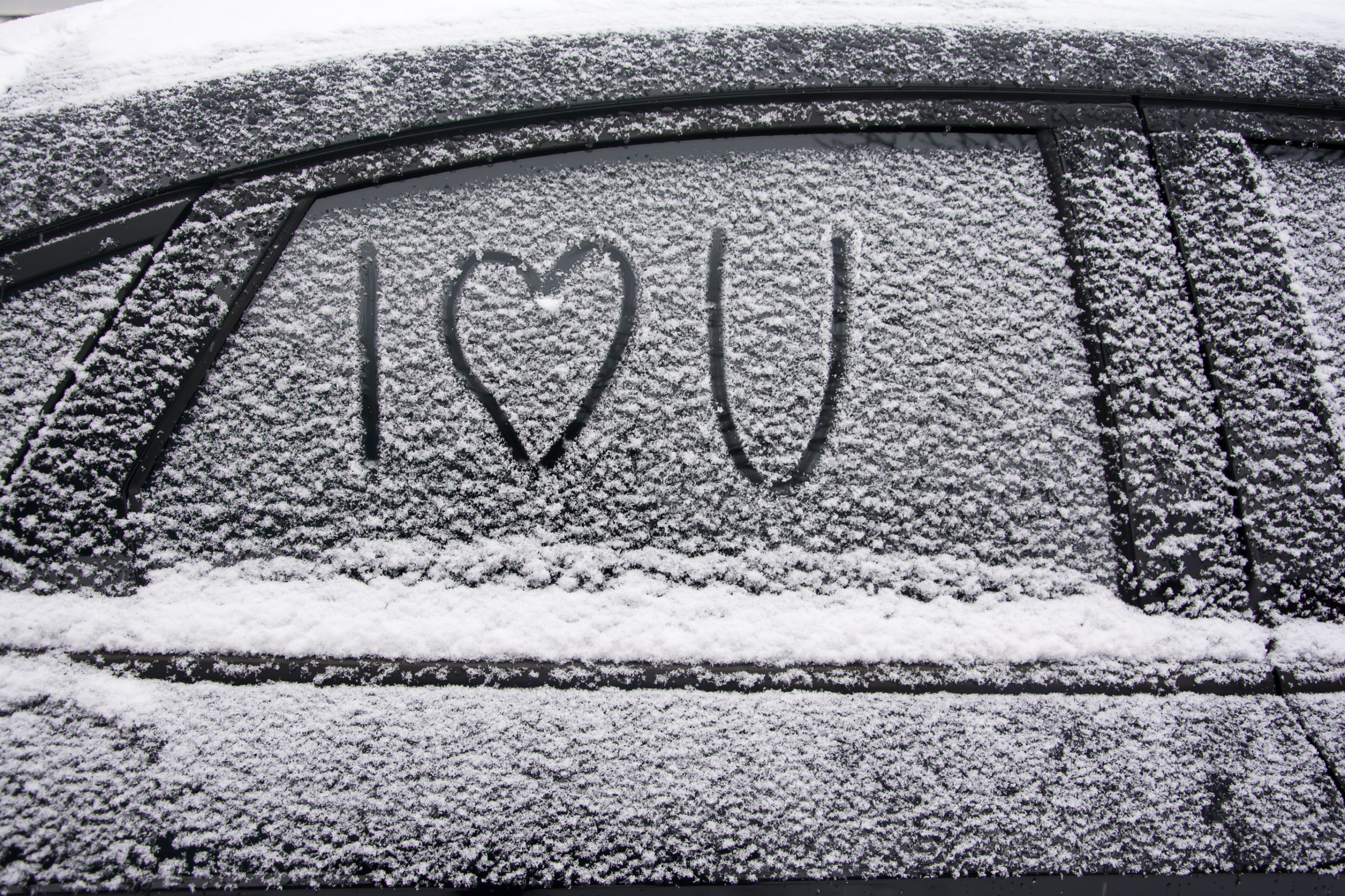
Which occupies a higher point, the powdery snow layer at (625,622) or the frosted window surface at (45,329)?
the frosted window surface at (45,329)

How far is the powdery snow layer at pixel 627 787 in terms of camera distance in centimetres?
94

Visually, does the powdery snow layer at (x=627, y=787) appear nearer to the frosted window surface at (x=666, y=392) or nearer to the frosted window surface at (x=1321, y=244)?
the frosted window surface at (x=666, y=392)

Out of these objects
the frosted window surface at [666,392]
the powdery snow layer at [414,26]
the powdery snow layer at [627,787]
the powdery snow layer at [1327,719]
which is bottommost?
the powdery snow layer at [627,787]

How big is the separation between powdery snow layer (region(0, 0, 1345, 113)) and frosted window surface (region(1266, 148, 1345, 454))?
0.98 ft

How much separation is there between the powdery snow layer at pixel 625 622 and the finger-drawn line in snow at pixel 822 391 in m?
0.17

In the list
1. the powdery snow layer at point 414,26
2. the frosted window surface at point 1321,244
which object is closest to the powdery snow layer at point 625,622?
the frosted window surface at point 1321,244

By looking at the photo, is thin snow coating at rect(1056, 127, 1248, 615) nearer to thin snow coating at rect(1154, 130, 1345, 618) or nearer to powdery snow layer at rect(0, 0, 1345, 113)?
thin snow coating at rect(1154, 130, 1345, 618)

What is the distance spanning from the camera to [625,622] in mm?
1005

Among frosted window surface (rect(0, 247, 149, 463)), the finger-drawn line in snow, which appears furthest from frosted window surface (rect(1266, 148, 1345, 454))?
frosted window surface (rect(0, 247, 149, 463))

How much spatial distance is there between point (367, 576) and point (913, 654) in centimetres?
73

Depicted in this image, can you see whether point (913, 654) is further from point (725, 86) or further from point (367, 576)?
point (725, 86)

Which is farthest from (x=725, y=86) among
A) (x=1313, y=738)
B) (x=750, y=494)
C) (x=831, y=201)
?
(x=1313, y=738)

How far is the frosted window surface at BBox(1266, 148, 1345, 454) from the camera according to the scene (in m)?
1.11

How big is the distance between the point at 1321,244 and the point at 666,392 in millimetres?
1029
